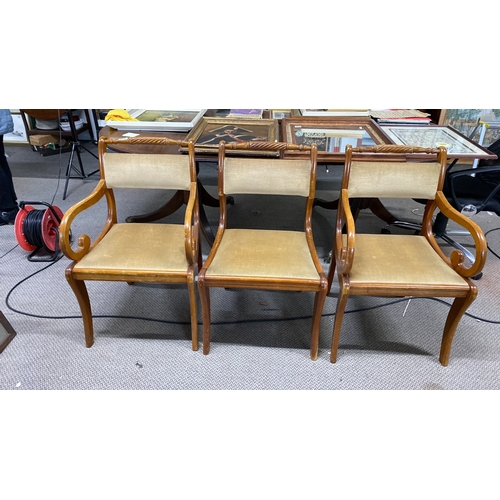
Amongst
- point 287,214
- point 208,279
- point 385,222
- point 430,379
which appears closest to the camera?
point 208,279

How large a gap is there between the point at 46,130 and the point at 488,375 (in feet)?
14.1

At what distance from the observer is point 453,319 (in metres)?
1.47

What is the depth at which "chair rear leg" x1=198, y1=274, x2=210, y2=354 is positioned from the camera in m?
1.40

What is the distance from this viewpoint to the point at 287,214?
2803mm

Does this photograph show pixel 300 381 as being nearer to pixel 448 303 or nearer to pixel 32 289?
pixel 448 303

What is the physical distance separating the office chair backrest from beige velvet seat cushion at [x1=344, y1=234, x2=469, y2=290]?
21 cm

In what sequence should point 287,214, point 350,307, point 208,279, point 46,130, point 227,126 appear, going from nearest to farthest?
point 208,279 → point 350,307 → point 227,126 → point 287,214 → point 46,130

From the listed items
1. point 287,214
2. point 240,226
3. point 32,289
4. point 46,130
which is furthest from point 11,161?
point 287,214

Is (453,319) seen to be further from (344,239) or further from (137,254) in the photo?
(137,254)

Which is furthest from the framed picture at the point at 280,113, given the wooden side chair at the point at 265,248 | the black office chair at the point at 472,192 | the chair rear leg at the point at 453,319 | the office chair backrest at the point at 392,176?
the chair rear leg at the point at 453,319

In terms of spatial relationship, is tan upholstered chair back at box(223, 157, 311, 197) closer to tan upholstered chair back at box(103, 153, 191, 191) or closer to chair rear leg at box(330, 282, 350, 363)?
tan upholstered chair back at box(103, 153, 191, 191)

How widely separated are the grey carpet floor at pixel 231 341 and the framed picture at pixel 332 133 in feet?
2.57

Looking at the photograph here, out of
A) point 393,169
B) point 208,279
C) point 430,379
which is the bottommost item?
point 430,379

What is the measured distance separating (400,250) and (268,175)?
654mm
